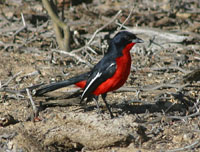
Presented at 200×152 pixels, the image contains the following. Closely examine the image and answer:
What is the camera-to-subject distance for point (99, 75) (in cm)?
504

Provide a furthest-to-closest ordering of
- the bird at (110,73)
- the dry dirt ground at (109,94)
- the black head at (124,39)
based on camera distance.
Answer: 1. the black head at (124,39)
2. the bird at (110,73)
3. the dry dirt ground at (109,94)

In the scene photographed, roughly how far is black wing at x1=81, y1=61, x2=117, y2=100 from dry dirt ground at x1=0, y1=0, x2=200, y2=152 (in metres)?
0.27

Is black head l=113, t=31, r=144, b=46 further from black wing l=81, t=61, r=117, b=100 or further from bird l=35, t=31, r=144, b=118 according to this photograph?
black wing l=81, t=61, r=117, b=100

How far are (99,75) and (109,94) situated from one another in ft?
3.17

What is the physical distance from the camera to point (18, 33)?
7.90 meters

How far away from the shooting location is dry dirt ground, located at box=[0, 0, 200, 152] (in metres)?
4.45

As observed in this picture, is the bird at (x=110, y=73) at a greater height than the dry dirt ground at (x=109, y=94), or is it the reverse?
the bird at (x=110, y=73)

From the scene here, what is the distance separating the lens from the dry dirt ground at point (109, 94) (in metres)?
4.45

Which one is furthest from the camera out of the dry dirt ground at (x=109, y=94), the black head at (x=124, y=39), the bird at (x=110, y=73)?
the black head at (x=124, y=39)

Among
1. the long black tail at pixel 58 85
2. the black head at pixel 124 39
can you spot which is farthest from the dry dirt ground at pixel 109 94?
the black head at pixel 124 39

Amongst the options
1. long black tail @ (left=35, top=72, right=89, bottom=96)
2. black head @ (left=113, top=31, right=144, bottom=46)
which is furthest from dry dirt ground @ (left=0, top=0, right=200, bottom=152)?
black head @ (left=113, top=31, right=144, bottom=46)

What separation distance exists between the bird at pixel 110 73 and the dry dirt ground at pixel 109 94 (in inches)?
11.0

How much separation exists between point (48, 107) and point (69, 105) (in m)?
0.27

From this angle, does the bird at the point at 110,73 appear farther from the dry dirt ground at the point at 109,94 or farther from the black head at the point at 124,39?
the dry dirt ground at the point at 109,94
